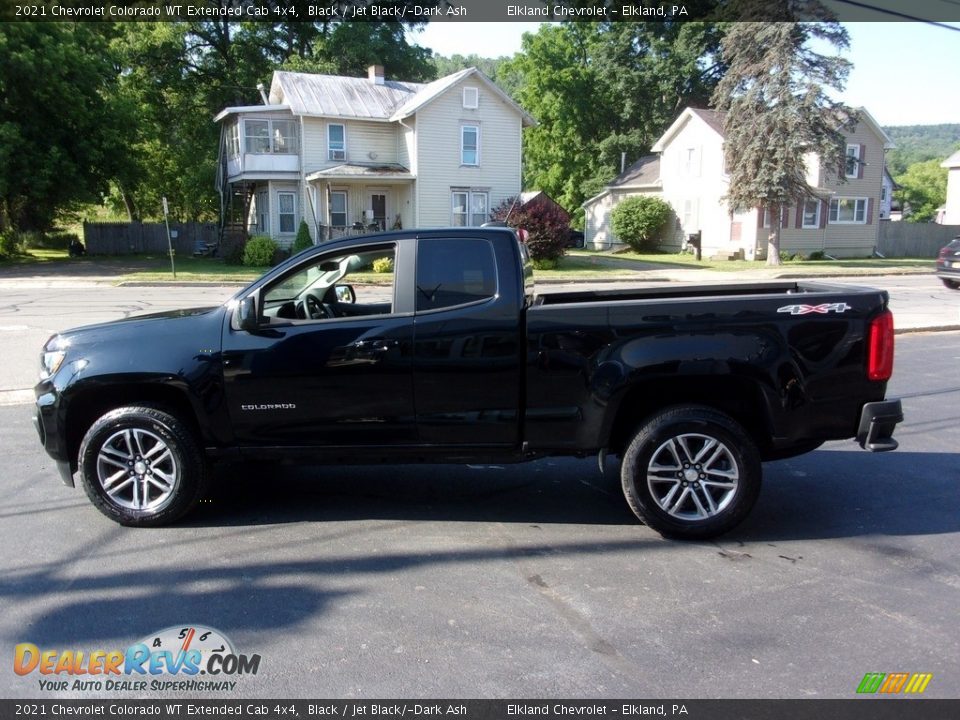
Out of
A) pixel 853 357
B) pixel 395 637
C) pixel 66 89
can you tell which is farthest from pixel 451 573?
pixel 66 89

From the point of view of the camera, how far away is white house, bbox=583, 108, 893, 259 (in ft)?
126

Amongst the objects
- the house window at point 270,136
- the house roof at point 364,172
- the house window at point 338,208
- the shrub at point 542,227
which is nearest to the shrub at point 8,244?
Result: the house window at point 270,136

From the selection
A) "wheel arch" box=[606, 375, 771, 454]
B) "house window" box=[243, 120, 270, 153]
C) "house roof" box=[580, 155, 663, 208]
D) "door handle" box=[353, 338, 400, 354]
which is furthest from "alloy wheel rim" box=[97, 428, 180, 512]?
"house roof" box=[580, 155, 663, 208]

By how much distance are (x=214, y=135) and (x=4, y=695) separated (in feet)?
152

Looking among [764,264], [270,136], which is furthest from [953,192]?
[270,136]

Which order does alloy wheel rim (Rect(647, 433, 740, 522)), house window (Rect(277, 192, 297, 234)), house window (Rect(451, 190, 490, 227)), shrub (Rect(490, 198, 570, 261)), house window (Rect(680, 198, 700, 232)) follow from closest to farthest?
alloy wheel rim (Rect(647, 433, 740, 522)) → shrub (Rect(490, 198, 570, 261)) → house window (Rect(277, 192, 297, 234)) → house window (Rect(451, 190, 490, 227)) → house window (Rect(680, 198, 700, 232))

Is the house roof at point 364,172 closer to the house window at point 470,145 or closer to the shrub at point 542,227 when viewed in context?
the house window at point 470,145

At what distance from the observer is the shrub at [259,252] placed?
3062cm

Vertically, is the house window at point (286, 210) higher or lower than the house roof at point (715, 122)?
lower

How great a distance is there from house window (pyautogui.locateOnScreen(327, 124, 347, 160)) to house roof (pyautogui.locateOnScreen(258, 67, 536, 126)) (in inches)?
32.8

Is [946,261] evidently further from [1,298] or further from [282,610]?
[1,298]

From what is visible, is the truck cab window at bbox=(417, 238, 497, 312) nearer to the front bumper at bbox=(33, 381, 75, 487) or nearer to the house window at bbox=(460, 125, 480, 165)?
the front bumper at bbox=(33, 381, 75, 487)

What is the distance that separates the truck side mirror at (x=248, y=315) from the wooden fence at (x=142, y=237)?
1462 inches

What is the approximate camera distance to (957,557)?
4773 mm
